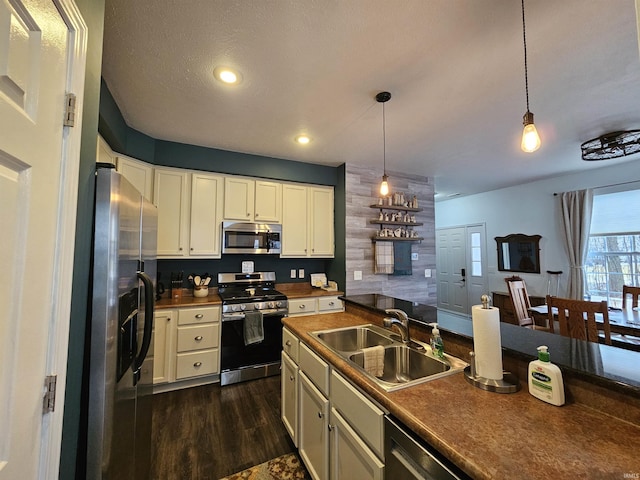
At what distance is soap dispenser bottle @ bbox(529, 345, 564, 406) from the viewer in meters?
0.94

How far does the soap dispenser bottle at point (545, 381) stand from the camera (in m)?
0.94

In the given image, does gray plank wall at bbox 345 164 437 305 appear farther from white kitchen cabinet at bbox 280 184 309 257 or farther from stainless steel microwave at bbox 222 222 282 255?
stainless steel microwave at bbox 222 222 282 255

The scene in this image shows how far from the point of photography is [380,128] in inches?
108

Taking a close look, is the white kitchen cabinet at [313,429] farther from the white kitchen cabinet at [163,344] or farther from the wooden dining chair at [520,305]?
the wooden dining chair at [520,305]

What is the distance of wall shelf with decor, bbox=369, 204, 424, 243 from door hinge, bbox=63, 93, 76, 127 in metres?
3.41

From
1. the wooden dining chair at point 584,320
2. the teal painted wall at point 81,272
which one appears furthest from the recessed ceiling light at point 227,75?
the wooden dining chair at point 584,320

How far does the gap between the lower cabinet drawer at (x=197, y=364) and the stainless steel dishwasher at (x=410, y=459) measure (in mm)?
2447

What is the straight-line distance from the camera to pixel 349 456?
120cm

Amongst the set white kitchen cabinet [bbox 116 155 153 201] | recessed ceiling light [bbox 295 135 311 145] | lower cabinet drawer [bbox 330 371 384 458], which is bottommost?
lower cabinet drawer [bbox 330 371 384 458]

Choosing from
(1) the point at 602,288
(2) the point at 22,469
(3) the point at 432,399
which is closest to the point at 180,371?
(2) the point at 22,469

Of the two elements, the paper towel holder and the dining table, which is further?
the dining table

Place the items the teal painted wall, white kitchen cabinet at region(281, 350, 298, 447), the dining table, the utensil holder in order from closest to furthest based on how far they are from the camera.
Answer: the teal painted wall
white kitchen cabinet at region(281, 350, 298, 447)
the dining table
the utensil holder

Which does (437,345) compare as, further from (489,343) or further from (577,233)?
(577,233)

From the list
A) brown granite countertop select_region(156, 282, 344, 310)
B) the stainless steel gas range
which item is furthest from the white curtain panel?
the stainless steel gas range
